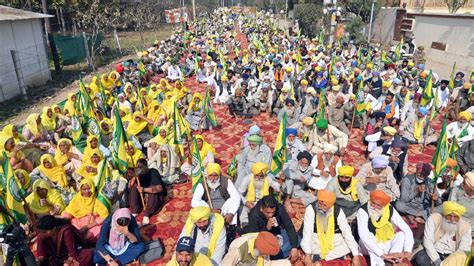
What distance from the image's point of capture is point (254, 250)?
325cm

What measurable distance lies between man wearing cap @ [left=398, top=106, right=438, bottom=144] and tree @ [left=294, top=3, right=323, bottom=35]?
21822mm

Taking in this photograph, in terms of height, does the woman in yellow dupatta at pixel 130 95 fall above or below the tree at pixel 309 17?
below

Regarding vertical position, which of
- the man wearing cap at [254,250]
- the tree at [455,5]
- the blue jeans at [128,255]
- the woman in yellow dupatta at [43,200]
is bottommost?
the blue jeans at [128,255]

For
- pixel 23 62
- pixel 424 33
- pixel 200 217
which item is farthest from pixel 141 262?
pixel 424 33

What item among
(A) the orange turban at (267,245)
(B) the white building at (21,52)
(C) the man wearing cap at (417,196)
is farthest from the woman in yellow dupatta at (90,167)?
(B) the white building at (21,52)

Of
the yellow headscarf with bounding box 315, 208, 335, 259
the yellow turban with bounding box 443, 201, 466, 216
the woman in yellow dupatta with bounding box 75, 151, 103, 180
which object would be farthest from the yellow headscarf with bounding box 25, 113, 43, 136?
the yellow turban with bounding box 443, 201, 466, 216

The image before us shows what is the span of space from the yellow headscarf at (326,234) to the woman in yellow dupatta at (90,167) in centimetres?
356

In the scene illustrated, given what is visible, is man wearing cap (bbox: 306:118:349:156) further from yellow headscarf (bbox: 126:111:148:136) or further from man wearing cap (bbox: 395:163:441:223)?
yellow headscarf (bbox: 126:111:148:136)

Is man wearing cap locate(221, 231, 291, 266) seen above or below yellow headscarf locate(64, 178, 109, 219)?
above

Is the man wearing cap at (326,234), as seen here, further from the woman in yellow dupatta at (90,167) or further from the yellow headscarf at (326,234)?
the woman in yellow dupatta at (90,167)

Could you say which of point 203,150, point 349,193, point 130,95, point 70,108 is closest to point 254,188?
point 349,193

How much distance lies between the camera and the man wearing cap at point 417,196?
183 inches

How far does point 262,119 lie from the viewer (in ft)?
32.2

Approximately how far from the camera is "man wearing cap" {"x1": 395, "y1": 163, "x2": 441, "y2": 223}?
464 cm
